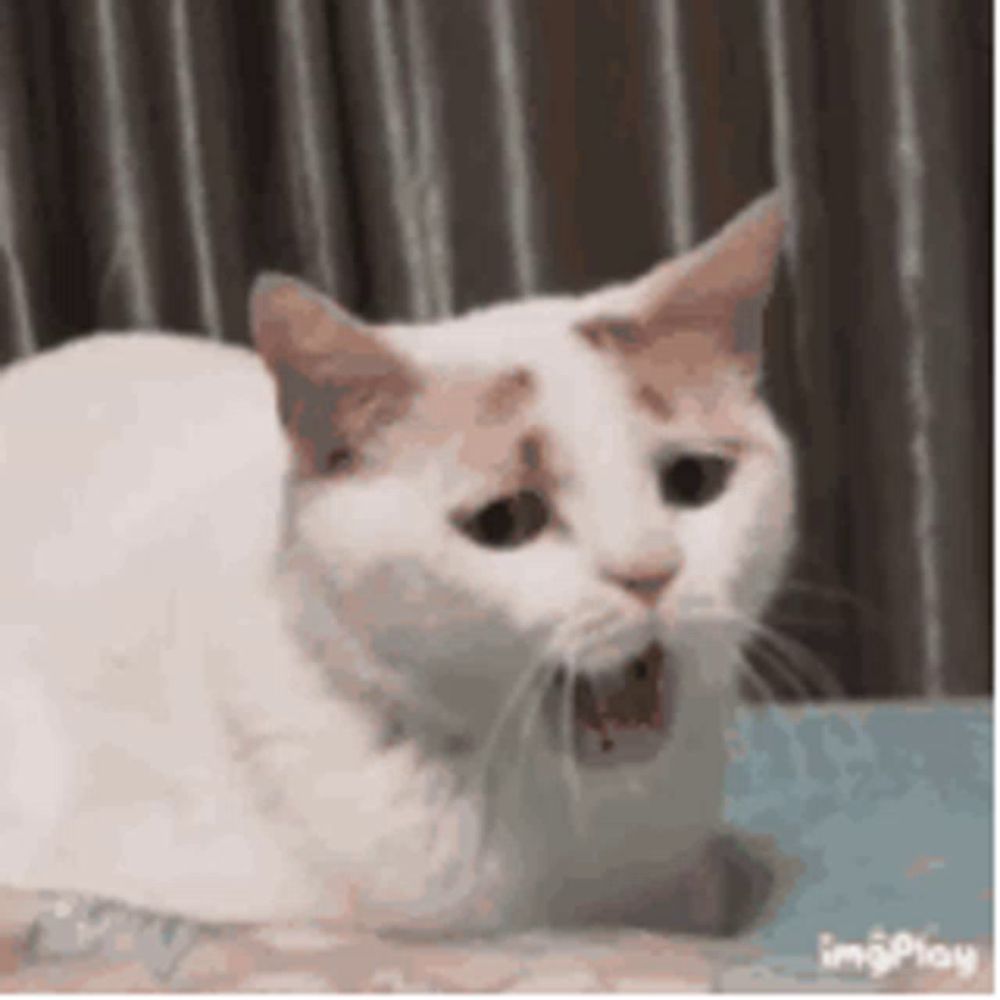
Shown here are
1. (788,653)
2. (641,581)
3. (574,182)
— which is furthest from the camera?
(574,182)

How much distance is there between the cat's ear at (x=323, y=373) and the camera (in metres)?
0.63

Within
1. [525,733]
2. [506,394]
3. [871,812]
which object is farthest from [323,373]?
[871,812]

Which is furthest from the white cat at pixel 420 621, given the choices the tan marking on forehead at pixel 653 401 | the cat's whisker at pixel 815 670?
the cat's whisker at pixel 815 670

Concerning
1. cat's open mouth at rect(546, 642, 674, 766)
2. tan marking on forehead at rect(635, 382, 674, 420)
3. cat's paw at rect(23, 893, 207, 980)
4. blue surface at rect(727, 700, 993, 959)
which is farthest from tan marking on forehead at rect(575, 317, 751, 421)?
cat's paw at rect(23, 893, 207, 980)

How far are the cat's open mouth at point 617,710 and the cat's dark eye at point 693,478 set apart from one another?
0.24ft

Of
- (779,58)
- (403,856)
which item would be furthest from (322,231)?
(403,856)

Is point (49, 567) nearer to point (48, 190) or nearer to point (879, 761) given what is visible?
point (48, 190)

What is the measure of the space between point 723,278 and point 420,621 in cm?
22

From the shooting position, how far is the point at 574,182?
892 mm

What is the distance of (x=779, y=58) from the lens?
0.89 metres

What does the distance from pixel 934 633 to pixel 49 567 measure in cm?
60

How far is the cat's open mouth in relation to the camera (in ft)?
2.18

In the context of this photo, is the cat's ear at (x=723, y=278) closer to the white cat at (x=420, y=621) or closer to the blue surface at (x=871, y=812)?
the white cat at (x=420, y=621)

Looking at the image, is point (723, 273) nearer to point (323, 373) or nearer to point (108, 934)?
point (323, 373)
